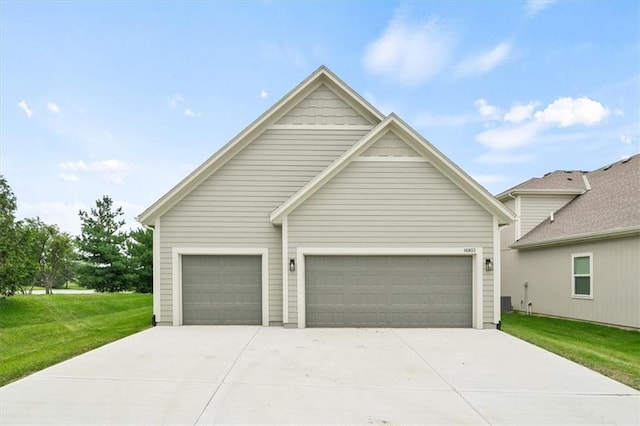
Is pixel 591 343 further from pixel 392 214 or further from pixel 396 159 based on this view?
pixel 396 159

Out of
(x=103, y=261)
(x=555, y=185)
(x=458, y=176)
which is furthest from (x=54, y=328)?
(x=555, y=185)

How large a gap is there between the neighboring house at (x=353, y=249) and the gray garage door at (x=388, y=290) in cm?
2

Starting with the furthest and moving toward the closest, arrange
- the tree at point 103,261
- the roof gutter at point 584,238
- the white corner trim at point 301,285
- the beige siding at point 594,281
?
the tree at point 103,261
the beige siding at point 594,281
the roof gutter at point 584,238
the white corner trim at point 301,285

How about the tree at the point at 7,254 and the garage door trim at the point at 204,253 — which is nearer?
the garage door trim at the point at 204,253

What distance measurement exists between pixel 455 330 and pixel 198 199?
7.16 metres

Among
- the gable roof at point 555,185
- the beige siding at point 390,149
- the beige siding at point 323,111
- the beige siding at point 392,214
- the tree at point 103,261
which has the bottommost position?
the tree at point 103,261

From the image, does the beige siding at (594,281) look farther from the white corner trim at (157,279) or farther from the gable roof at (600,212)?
the white corner trim at (157,279)

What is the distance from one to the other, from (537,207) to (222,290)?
12.8 metres

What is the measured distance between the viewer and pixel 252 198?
972 cm

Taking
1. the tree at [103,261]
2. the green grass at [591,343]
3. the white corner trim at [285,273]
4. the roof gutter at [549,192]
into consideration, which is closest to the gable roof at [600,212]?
the roof gutter at [549,192]

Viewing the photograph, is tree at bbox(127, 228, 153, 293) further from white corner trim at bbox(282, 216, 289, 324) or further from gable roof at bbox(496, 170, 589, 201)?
gable roof at bbox(496, 170, 589, 201)

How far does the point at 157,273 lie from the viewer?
9.39 meters

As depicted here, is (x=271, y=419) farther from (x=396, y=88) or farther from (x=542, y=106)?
(x=542, y=106)

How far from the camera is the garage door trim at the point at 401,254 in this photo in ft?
29.3
